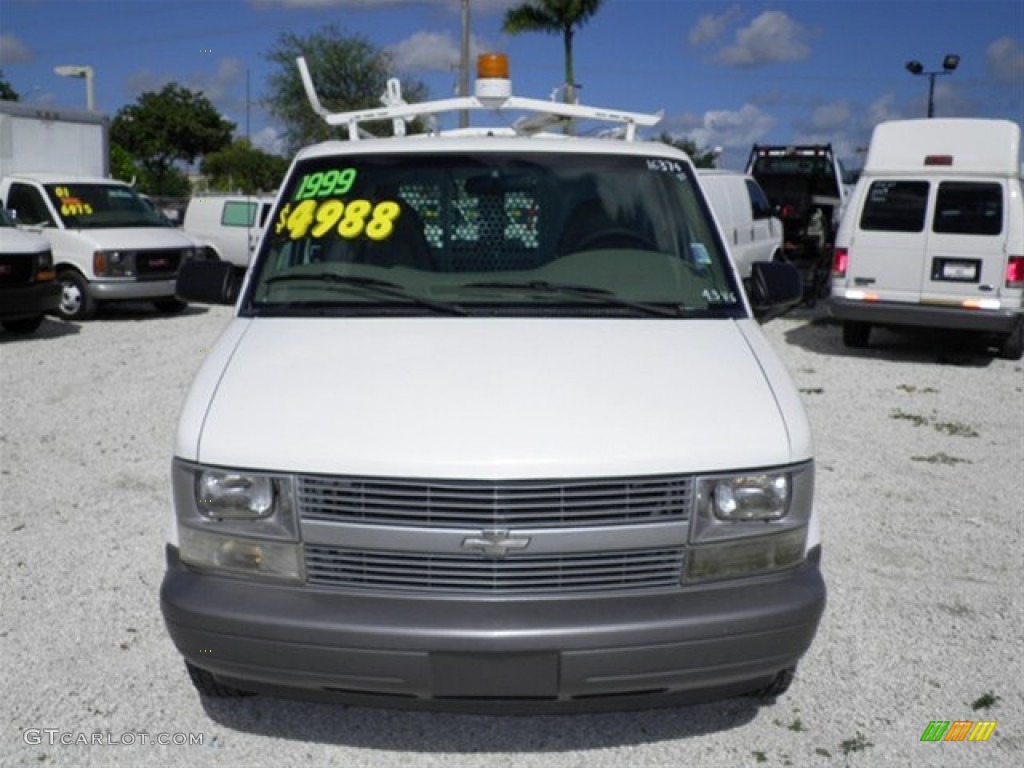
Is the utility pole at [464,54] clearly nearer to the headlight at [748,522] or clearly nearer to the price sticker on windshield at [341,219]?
the price sticker on windshield at [341,219]

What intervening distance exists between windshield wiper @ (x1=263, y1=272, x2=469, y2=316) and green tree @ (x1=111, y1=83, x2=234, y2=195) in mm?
54962

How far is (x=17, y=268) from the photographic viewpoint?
1230 centimetres

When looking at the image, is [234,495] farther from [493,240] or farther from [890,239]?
[890,239]

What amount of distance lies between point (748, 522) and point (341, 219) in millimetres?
2114

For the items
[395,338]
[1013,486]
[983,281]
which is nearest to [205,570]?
[395,338]

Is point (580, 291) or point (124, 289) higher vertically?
point (580, 291)

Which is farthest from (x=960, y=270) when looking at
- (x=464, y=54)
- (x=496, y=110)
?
(x=464, y=54)

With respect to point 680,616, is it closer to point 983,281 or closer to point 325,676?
point 325,676

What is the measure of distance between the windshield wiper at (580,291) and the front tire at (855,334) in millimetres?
9741

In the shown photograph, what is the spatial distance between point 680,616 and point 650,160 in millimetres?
2224

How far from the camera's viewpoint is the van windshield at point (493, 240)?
13.7 ft

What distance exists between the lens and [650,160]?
4.68 metres

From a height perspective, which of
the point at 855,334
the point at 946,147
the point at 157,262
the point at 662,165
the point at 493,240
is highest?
the point at 946,147

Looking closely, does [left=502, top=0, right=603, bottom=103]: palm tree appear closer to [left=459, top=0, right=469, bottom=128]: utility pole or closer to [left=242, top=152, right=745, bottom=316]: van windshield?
[left=459, top=0, right=469, bottom=128]: utility pole
